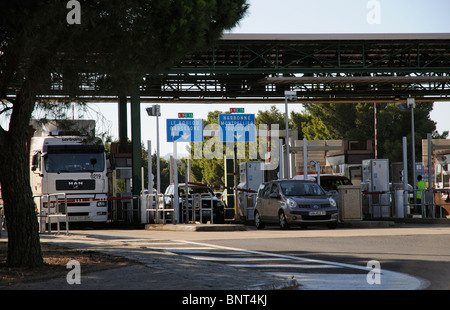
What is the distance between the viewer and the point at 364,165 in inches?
1320

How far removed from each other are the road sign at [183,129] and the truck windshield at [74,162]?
61.1ft

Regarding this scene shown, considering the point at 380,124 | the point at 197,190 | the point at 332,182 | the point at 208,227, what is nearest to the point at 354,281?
the point at 208,227

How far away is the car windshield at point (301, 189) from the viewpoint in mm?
25766

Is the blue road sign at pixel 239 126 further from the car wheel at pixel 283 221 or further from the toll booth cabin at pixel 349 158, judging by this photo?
the car wheel at pixel 283 221

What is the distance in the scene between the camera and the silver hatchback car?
80.8 ft

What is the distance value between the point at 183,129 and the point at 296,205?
2332 centimetres

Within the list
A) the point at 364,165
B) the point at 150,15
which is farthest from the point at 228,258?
the point at 364,165

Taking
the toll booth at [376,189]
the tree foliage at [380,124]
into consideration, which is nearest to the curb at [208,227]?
the toll booth at [376,189]

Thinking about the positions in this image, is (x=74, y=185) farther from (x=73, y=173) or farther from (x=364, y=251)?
(x=364, y=251)

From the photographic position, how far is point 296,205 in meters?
24.7

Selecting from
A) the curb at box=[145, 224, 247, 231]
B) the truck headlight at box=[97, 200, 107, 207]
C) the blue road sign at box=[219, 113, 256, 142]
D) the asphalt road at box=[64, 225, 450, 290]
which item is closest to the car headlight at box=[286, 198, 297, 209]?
the curb at box=[145, 224, 247, 231]

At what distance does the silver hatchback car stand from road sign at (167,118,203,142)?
67.6 feet

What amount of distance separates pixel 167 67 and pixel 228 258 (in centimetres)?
350
